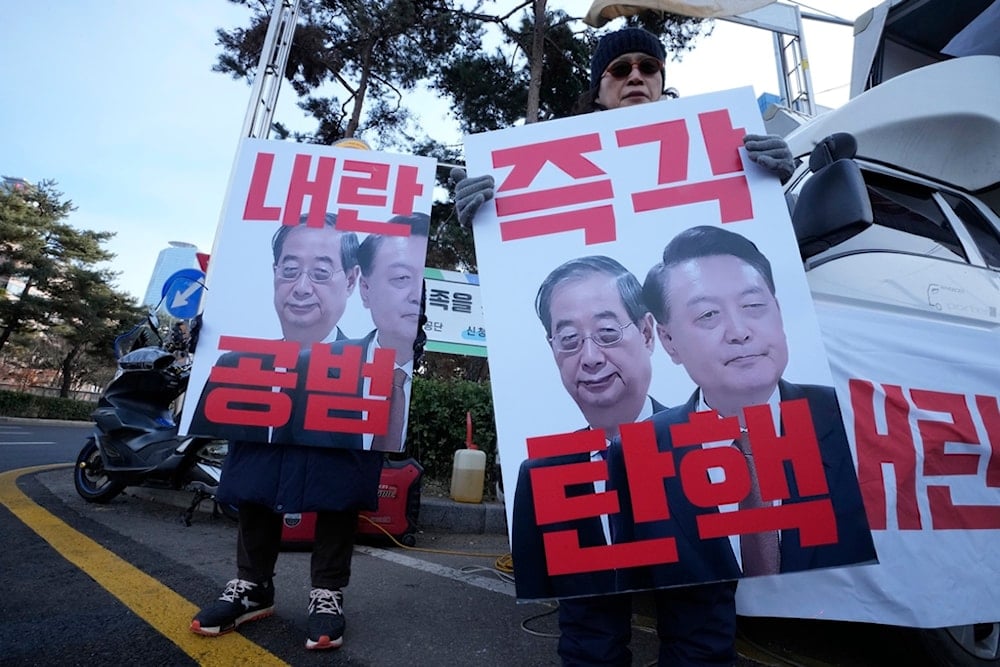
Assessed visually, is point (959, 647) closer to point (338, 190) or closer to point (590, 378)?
point (590, 378)

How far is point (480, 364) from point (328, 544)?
1061 cm

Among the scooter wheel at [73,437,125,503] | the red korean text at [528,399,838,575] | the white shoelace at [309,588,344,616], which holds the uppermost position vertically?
the red korean text at [528,399,838,575]

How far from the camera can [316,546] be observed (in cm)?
195

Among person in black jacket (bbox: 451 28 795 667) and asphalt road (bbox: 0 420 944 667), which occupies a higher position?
person in black jacket (bbox: 451 28 795 667)

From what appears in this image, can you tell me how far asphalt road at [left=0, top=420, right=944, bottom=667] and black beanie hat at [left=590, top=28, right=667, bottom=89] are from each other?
2.34m

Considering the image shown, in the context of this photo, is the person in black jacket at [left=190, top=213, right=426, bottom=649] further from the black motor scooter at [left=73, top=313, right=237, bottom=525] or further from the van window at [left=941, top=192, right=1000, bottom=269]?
the van window at [left=941, top=192, right=1000, bottom=269]

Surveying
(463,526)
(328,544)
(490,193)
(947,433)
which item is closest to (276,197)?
(490,193)

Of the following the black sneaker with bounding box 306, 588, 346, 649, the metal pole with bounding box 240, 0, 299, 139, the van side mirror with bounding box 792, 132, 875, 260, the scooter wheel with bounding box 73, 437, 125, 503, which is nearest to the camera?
the van side mirror with bounding box 792, 132, 875, 260

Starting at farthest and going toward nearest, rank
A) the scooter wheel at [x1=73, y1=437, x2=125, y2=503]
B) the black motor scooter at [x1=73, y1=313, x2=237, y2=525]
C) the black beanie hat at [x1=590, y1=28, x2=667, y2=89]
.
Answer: the scooter wheel at [x1=73, y1=437, x2=125, y2=503] → the black motor scooter at [x1=73, y1=313, x2=237, y2=525] → the black beanie hat at [x1=590, y1=28, x2=667, y2=89]

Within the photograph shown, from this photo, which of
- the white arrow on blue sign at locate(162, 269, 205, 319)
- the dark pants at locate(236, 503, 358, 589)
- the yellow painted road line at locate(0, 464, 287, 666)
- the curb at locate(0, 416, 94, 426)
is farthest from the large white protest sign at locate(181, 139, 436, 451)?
the curb at locate(0, 416, 94, 426)

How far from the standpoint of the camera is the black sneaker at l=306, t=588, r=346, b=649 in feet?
5.72

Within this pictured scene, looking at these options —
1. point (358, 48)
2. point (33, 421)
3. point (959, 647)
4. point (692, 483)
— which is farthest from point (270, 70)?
point (33, 421)

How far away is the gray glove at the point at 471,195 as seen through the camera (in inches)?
62.0

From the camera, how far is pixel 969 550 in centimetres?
174
